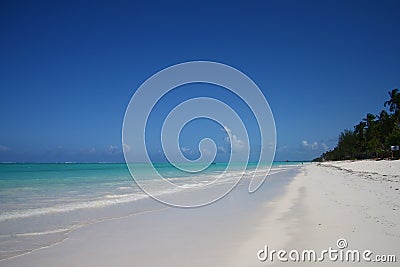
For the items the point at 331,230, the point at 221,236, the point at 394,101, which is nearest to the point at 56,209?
the point at 221,236

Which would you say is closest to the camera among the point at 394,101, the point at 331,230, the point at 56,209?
the point at 331,230

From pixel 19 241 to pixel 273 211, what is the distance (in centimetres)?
822

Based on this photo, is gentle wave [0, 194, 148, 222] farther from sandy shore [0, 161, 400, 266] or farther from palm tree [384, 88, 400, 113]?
palm tree [384, 88, 400, 113]

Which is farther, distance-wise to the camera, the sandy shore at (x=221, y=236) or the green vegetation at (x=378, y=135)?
the green vegetation at (x=378, y=135)

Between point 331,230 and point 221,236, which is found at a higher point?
point 331,230

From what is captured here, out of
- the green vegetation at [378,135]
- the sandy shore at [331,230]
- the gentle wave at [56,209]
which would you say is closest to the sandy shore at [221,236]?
the sandy shore at [331,230]

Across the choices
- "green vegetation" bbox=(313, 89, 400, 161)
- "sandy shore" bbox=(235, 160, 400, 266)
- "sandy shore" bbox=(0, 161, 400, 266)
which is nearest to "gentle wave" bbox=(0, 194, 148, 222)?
"sandy shore" bbox=(0, 161, 400, 266)

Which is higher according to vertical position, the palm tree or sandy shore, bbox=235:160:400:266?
the palm tree

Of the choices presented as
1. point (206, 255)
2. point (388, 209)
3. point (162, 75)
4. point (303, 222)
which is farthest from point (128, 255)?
point (388, 209)

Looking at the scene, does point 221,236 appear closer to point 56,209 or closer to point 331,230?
point 331,230

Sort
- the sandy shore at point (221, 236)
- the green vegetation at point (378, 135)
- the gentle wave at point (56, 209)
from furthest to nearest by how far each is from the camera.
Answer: the green vegetation at point (378, 135) < the gentle wave at point (56, 209) < the sandy shore at point (221, 236)

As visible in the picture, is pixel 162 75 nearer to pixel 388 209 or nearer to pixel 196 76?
pixel 196 76

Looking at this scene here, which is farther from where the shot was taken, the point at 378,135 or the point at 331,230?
the point at 378,135

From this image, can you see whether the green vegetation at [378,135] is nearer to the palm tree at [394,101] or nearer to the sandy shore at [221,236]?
the palm tree at [394,101]
